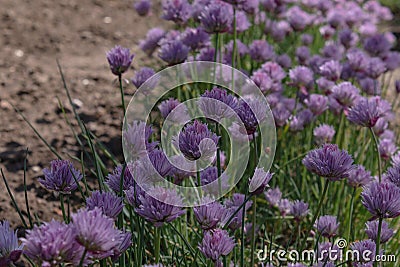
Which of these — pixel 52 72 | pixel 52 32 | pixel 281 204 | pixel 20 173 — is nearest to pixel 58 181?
pixel 281 204

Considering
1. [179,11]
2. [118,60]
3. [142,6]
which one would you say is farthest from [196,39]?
[142,6]

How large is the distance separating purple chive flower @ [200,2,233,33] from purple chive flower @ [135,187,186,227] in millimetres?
865

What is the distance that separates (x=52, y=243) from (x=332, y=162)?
0.66 metres

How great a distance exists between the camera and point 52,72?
3281 millimetres

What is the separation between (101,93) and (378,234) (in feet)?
6.76

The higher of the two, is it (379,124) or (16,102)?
(379,124)

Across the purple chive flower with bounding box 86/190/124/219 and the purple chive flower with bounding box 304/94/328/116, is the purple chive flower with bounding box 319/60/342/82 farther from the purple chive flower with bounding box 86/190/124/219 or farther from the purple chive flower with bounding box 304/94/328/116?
the purple chive flower with bounding box 86/190/124/219

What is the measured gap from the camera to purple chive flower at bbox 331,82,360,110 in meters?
2.07

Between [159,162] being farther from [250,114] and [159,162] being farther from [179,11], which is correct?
[179,11]

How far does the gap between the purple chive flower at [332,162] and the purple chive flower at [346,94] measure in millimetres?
761

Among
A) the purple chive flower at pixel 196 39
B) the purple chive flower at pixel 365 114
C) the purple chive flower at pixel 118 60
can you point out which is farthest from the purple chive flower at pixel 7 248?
the purple chive flower at pixel 196 39

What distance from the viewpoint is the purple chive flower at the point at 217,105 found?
4.52 feet

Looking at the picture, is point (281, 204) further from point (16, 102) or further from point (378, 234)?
point (16, 102)

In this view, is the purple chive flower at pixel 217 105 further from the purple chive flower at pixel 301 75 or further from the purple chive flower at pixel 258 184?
the purple chive flower at pixel 301 75
